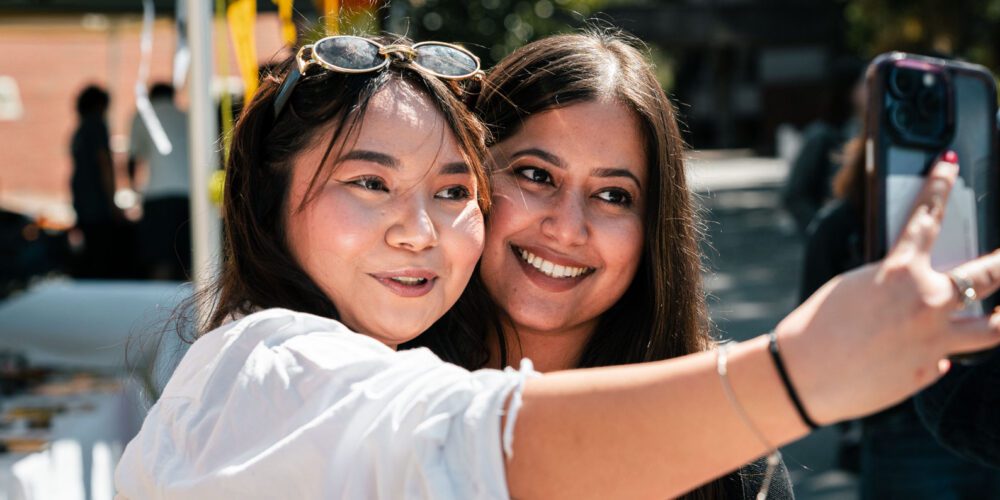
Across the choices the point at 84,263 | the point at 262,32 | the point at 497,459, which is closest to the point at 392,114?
the point at 497,459

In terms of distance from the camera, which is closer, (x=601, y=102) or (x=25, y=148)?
(x=601, y=102)

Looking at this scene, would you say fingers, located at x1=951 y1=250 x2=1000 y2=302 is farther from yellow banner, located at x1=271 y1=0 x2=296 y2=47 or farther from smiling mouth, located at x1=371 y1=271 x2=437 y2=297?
yellow banner, located at x1=271 y1=0 x2=296 y2=47

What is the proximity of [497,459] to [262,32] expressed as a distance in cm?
1525

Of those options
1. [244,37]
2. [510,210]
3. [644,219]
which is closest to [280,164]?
[510,210]

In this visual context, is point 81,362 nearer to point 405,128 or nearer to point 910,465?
point 910,465

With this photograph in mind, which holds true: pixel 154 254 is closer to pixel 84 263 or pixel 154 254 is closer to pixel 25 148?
pixel 84 263

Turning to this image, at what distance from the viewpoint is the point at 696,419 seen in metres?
0.97

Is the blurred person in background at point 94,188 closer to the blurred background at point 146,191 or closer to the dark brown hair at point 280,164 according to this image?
the blurred background at point 146,191

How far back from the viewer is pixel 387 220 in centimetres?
143

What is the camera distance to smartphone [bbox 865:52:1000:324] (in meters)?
1.15

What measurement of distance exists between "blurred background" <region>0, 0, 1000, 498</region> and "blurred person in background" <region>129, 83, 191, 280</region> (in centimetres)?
2

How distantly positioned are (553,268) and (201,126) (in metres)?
2.41

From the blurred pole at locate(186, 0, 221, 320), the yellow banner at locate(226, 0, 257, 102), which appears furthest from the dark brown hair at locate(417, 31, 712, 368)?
the blurred pole at locate(186, 0, 221, 320)

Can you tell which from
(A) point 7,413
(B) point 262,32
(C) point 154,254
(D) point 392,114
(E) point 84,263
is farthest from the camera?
(B) point 262,32
